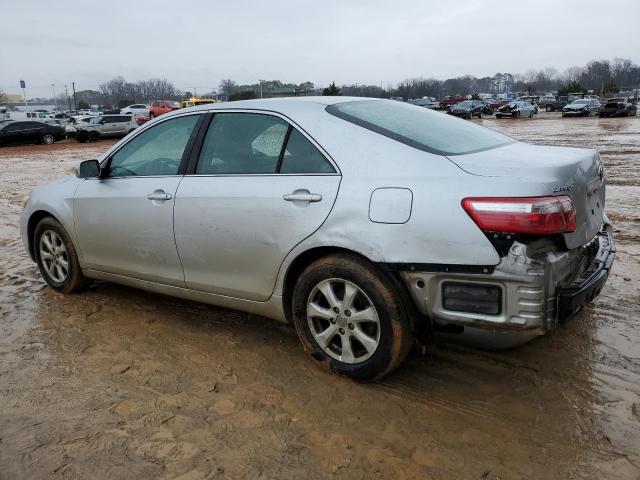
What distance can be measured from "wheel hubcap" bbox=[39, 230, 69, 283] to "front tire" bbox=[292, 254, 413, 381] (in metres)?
2.60

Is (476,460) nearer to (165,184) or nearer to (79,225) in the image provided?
(165,184)

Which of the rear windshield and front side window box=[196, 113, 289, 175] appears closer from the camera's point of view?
the rear windshield

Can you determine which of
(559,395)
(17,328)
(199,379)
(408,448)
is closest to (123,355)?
(199,379)

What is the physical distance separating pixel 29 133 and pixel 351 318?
98.2ft

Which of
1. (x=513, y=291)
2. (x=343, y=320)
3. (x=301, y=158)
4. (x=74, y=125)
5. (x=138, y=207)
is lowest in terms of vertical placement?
(x=343, y=320)

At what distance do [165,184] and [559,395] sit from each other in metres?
2.86

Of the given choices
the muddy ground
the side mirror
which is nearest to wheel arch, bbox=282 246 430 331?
the muddy ground

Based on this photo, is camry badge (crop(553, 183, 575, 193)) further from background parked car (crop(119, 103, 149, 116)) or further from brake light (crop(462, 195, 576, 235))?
background parked car (crop(119, 103, 149, 116))

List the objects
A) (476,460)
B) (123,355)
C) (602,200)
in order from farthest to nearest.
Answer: (123,355)
(602,200)
(476,460)

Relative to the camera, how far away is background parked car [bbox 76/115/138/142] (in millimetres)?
29531

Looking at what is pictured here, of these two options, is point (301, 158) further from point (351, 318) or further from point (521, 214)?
point (521, 214)

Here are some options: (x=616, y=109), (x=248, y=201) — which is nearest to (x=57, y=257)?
(x=248, y=201)

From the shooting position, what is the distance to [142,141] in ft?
13.9

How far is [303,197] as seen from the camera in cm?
315
